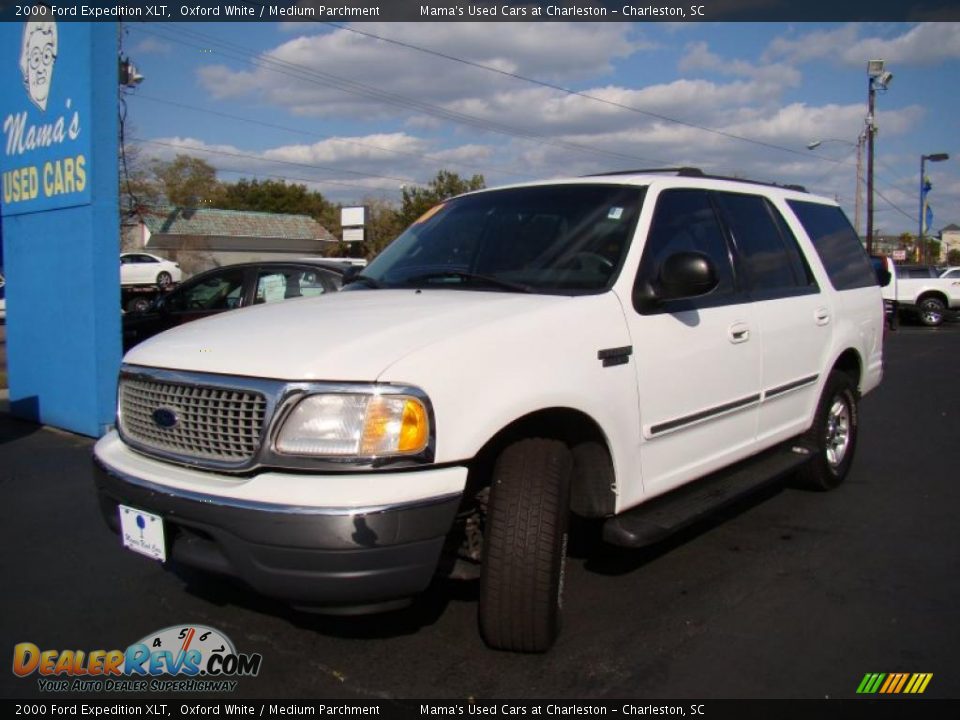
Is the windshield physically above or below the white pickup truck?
above

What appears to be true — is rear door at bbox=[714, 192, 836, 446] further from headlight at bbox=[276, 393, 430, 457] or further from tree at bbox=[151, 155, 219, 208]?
tree at bbox=[151, 155, 219, 208]

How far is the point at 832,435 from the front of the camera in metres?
5.39

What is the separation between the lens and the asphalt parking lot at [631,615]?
9.61 feet

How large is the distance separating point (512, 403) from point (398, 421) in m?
0.44

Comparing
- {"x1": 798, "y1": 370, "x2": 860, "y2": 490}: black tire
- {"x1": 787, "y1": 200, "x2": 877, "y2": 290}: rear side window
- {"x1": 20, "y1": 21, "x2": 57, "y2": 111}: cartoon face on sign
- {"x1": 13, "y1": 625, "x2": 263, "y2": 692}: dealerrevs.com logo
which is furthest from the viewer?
{"x1": 20, "y1": 21, "x2": 57, "y2": 111}: cartoon face on sign

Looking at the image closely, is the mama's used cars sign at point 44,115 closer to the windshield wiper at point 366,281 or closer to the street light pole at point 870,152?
the windshield wiper at point 366,281

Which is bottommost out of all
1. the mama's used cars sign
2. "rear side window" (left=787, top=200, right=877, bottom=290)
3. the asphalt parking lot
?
the asphalt parking lot

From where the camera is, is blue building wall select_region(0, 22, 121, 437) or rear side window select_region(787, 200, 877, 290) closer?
rear side window select_region(787, 200, 877, 290)

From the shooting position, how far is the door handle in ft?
13.0

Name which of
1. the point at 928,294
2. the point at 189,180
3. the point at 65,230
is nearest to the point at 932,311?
the point at 928,294

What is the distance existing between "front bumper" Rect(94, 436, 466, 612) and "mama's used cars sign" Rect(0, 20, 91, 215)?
16.9ft

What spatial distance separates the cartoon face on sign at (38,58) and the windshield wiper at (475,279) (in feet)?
16.7

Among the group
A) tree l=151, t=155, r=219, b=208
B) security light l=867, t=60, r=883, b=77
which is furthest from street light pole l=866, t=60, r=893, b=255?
tree l=151, t=155, r=219, b=208

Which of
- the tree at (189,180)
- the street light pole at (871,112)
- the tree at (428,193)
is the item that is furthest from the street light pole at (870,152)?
the tree at (189,180)
